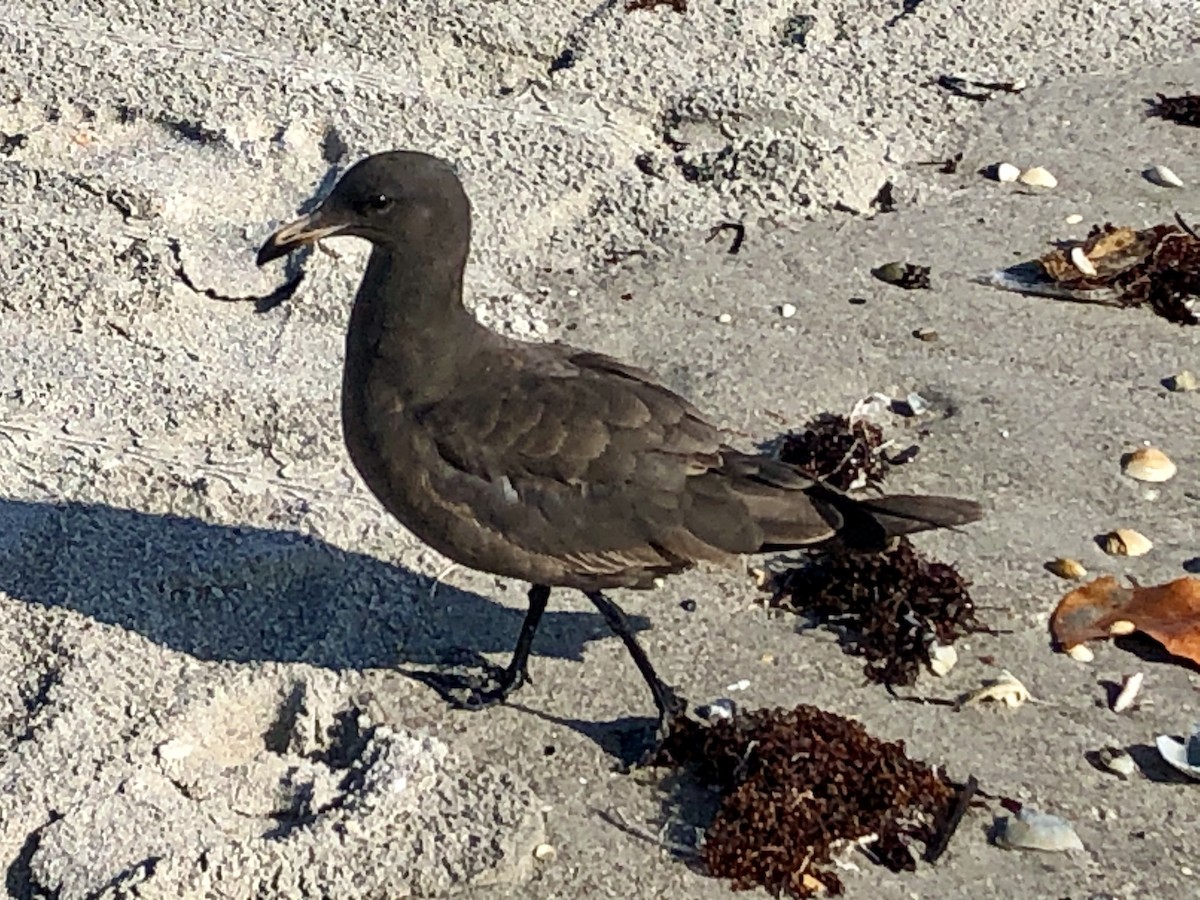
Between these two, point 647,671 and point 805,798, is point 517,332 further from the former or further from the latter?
point 805,798

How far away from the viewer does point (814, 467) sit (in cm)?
487

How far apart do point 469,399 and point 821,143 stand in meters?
2.39

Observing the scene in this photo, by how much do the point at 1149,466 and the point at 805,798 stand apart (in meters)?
1.61

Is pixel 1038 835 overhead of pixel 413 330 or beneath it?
beneath

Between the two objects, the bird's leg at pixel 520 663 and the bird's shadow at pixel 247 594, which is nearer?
the bird's leg at pixel 520 663

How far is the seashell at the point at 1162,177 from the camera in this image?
6.05 meters

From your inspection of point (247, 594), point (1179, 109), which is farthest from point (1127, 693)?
point (1179, 109)

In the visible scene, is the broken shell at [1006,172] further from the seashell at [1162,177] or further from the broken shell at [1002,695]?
the broken shell at [1002,695]

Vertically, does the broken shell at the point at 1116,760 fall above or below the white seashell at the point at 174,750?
above

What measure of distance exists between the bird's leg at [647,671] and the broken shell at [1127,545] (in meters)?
1.25

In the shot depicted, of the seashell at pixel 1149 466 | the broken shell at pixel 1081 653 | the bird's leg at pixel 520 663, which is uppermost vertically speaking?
the seashell at pixel 1149 466

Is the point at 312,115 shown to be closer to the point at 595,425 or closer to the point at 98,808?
the point at 595,425

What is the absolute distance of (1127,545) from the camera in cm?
464

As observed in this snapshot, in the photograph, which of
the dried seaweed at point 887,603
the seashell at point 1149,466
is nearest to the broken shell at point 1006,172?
the seashell at point 1149,466
